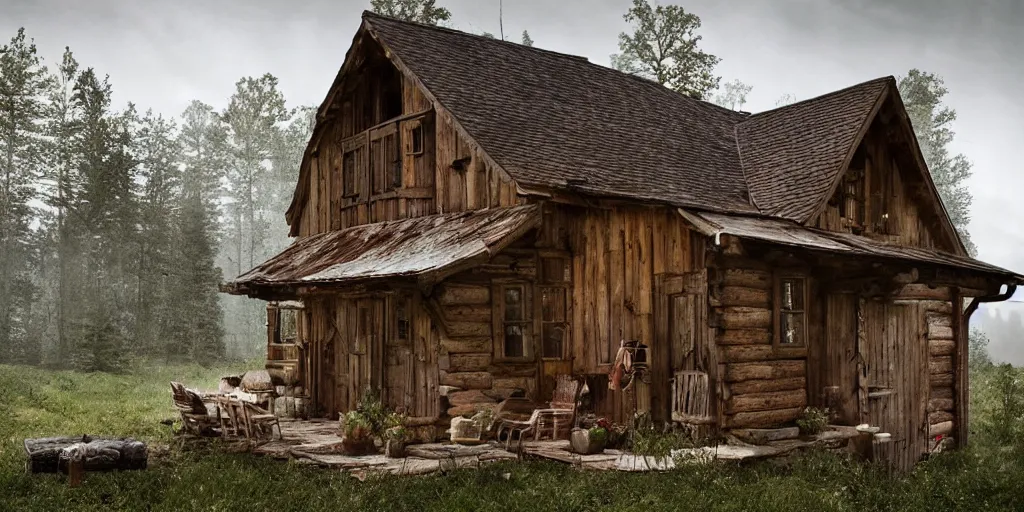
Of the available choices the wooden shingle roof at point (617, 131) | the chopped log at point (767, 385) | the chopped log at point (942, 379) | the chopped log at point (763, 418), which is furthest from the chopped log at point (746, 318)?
the chopped log at point (942, 379)

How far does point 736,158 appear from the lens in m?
19.3

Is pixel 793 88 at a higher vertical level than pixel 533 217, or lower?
higher

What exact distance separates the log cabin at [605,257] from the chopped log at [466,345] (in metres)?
0.04

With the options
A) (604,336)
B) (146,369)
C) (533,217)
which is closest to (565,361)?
(604,336)

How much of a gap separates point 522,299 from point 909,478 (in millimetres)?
6373

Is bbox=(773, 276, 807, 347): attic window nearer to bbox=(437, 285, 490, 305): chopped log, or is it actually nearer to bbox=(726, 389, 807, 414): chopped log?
bbox=(726, 389, 807, 414): chopped log

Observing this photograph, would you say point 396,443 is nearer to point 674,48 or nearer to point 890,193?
point 890,193

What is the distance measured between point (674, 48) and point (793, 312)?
69.3 ft

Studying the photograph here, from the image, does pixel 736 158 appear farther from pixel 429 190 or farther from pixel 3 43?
pixel 3 43

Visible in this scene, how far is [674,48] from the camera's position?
33.8m

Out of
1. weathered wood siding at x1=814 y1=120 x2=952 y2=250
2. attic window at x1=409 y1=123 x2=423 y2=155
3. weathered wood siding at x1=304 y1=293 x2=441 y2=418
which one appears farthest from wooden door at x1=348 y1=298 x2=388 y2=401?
weathered wood siding at x1=814 y1=120 x2=952 y2=250

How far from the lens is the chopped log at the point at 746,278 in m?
13.7

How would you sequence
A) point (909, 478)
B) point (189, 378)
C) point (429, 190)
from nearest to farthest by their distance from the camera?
point (909, 478), point (429, 190), point (189, 378)

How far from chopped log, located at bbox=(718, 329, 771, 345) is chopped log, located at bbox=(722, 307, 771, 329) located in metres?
0.06
